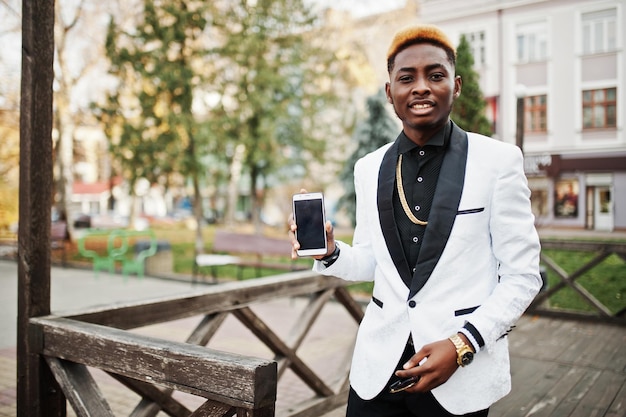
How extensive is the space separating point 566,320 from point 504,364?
6.05 metres

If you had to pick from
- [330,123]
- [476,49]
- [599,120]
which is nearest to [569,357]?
→ [599,120]

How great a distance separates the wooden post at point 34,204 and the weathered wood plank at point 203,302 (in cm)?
20

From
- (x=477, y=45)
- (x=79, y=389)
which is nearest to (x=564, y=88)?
(x=477, y=45)

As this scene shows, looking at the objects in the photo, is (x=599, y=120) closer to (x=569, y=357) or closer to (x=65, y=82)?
(x=569, y=357)

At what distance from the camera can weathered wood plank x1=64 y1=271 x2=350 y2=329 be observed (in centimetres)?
302

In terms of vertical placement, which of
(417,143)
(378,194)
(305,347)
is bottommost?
(305,347)

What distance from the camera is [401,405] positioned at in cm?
183

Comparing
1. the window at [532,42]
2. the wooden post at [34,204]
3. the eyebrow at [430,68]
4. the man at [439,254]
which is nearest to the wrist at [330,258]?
the man at [439,254]

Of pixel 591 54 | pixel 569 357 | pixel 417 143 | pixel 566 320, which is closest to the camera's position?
pixel 417 143

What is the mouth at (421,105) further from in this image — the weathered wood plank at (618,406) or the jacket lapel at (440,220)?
the weathered wood plank at (618,406)

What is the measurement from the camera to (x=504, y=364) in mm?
1749

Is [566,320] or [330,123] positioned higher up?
[330,123]

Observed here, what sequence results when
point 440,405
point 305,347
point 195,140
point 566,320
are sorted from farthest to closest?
1. point 195,140
2. point 566,320
3. point 305,347
4. point 440,405

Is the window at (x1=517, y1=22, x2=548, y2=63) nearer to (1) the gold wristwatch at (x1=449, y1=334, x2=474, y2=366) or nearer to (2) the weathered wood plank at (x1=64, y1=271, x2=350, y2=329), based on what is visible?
(2) the weathered wood plank at (x1=64, y1=271, x2=350, y2=329)
